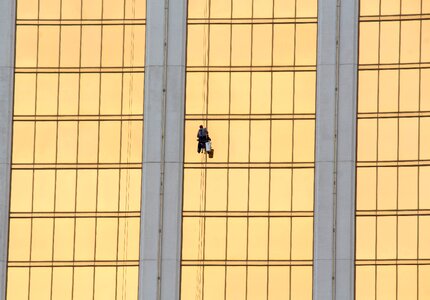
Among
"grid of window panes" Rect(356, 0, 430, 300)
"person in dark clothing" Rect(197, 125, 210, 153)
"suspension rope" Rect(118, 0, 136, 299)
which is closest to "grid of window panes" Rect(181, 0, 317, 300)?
"person in dark clothing" Rect(197, 125, 210, 153)

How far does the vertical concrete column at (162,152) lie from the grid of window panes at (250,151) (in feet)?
1.76

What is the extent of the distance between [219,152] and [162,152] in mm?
3052

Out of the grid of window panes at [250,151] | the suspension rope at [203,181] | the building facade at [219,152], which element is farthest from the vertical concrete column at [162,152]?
the suspension rope at [203,181]

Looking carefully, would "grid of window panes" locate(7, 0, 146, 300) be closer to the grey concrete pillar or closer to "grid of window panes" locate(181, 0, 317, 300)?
"grid of window panes" locate(181, 0, 317, 300)

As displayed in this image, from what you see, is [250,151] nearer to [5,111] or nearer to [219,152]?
[219,152]

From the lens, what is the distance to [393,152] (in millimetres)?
95562

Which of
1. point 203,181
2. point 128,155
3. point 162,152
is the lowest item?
point 203,181

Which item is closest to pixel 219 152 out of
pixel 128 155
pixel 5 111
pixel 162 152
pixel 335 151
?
pixel 162 152

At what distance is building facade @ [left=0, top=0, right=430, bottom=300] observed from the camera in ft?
311

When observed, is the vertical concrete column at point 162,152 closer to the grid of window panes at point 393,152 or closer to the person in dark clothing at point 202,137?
the person in dark clothing at point 202,137

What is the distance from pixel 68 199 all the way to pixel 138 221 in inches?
158

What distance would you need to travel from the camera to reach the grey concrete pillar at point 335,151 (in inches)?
3716

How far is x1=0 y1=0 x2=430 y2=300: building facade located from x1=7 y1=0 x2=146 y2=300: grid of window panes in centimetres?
8

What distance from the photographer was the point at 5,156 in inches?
3814
